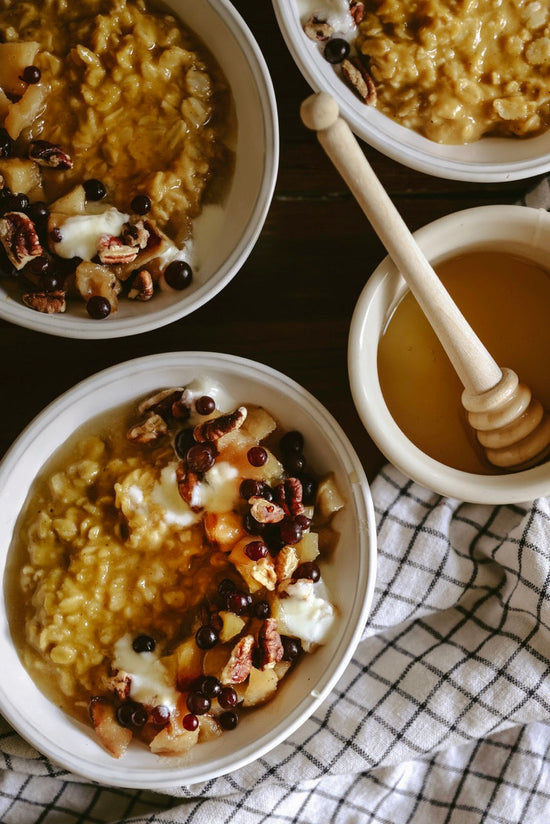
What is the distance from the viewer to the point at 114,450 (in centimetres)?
200

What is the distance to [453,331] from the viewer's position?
178 cm

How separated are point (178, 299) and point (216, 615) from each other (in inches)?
28.0

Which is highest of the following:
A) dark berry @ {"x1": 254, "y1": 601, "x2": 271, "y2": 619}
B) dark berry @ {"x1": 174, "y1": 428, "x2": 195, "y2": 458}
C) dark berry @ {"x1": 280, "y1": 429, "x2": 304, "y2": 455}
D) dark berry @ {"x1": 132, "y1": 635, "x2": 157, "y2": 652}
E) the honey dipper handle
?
the honey dipper handle

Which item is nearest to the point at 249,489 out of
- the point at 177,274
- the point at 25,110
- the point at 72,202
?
the point at 177,274

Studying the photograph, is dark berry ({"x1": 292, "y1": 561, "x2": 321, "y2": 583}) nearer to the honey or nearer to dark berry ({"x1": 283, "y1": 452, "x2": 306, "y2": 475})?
dark berry ({"x1": 283, "y1": 452, "x2": 306, "y2": 475})

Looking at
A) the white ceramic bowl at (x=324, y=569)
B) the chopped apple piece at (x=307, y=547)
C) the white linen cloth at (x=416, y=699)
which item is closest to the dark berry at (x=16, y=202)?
the white ceramic bowl at (x=324, y=569)

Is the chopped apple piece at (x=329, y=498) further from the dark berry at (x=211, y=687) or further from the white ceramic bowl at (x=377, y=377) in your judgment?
the dark berry at (x=211, y=687)

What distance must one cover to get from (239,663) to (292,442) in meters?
0.52

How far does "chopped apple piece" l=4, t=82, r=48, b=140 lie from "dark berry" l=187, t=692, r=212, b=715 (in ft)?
4.23

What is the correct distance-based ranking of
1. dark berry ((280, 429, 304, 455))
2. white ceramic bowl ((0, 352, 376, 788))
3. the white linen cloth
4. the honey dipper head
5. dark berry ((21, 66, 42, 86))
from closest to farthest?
the honey dipper head < dark berry ((21, 66, 42, 86)) < white ceramic bowl ((0, 352, 376, 788)) < dark berry ((280, 429, 304, 455)) < the white linen cloth

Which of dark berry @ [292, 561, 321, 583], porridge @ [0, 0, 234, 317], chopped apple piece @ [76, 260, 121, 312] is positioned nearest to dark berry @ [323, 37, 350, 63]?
porridge @ [0, 0, 234, 317]

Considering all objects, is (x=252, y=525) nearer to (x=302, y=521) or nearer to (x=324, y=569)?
(x=302, y=521)

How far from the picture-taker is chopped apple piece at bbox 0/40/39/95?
1807mm

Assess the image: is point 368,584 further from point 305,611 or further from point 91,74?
point 91,74
